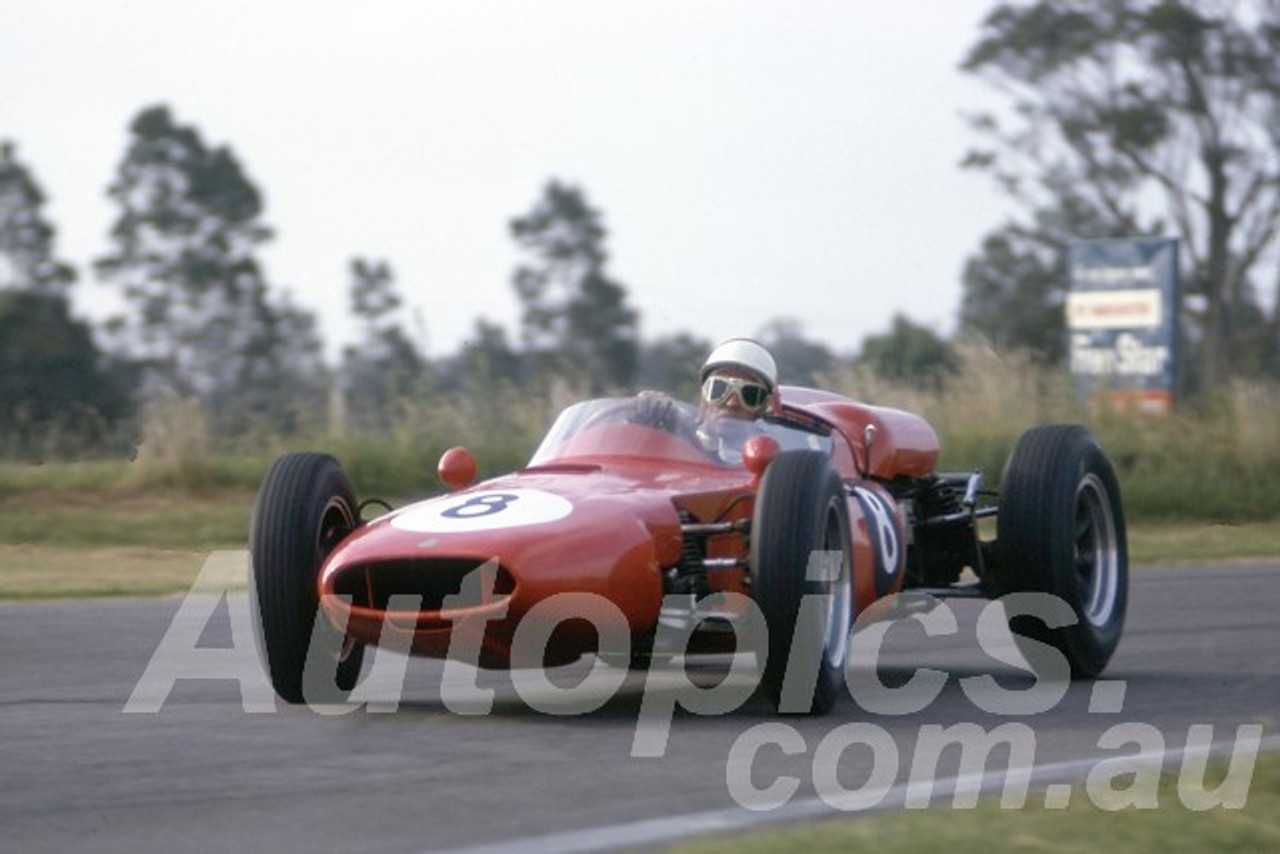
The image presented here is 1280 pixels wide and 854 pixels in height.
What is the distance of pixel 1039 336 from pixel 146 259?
15.9m

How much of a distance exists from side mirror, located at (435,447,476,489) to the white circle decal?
35.6 inches

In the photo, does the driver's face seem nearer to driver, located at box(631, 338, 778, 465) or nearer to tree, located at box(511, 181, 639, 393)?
driver, located at box(631, 338, 778, 465)

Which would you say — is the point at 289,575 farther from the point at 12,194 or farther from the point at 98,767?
the point at 12,194

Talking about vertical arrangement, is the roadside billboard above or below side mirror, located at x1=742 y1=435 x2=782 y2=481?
below

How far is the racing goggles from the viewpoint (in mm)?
8617

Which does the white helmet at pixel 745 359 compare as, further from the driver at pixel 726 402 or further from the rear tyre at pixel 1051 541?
the rear tyre at pixel 1051 541

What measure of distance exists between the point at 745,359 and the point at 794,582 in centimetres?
158

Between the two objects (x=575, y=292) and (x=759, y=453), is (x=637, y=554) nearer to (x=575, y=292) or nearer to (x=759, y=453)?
(x=759, y=453)

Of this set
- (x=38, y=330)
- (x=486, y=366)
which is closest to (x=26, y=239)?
(x=38, y=330)

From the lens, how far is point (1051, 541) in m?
8.78

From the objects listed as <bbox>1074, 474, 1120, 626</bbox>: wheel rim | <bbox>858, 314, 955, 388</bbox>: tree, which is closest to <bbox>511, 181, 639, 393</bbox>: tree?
<bbox>858, 314, 955, 388</bbox>: tree

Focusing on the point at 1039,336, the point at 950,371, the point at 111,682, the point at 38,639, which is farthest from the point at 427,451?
the point at 1039,336

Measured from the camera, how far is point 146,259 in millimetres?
34781

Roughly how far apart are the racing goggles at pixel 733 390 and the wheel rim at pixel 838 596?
950 mm
